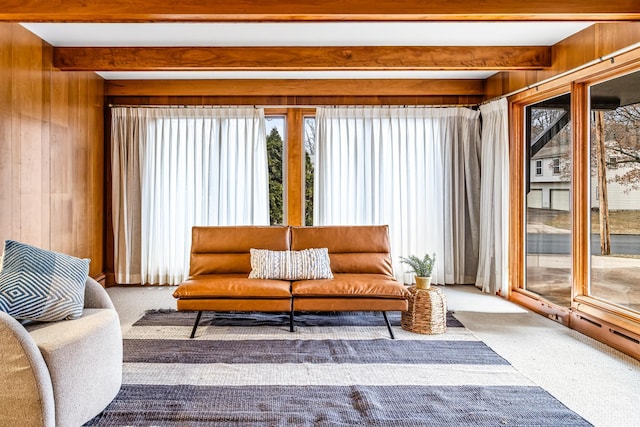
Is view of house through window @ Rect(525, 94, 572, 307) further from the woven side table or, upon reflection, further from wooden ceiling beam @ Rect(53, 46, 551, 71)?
the woven side table

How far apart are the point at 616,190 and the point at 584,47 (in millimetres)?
1166

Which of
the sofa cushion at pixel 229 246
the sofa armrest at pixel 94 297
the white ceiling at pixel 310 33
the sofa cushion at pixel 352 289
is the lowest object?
the sofa cushion at pixel 352 289

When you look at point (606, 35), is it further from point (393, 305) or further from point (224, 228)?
point (224, 228)

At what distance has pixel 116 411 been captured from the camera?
2.32 metres

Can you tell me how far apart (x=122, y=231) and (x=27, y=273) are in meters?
3.20

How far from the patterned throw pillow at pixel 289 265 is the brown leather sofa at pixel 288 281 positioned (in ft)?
0.28

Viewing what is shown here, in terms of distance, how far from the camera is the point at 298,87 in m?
5.31

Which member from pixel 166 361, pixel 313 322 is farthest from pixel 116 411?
pixel 313 322

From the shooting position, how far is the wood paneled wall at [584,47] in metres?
3.21

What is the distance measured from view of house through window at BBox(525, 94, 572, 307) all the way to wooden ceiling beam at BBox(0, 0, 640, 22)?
4.52 feet

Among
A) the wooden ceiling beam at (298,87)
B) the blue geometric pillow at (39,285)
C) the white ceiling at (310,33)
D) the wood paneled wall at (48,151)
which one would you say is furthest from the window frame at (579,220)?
the wood paneled wall at (48,151)

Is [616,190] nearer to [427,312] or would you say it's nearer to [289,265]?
[427,312]

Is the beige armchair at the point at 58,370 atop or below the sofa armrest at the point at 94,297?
below

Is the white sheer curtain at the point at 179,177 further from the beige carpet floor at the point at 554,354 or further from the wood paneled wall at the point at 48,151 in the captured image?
the beige carpet floor at the point at 554,354
